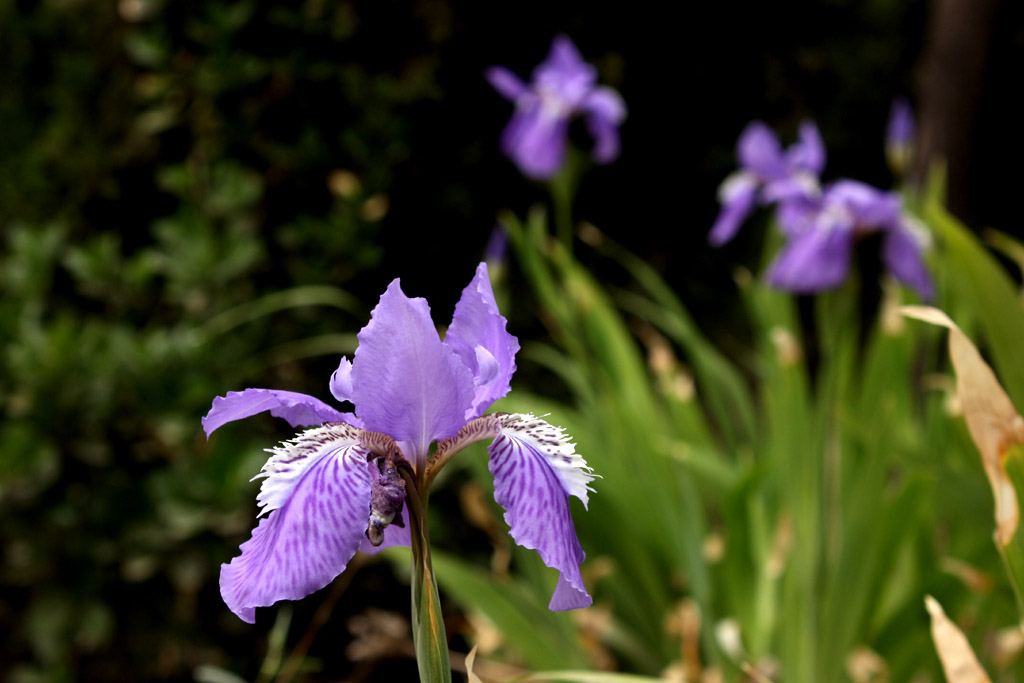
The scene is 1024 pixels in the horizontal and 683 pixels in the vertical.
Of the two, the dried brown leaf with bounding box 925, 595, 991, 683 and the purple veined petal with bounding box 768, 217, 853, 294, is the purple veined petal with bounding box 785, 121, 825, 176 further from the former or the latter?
the dried brown leaf with bounding box 925, 595, 991, 683

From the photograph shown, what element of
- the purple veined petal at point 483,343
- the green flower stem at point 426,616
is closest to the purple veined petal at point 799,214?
the purple veined petal at point 483,343

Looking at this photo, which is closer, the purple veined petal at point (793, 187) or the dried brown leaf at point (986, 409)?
the dried brown leaf at point (986, 409)

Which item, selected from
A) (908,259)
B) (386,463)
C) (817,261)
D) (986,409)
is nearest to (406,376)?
(386,463)

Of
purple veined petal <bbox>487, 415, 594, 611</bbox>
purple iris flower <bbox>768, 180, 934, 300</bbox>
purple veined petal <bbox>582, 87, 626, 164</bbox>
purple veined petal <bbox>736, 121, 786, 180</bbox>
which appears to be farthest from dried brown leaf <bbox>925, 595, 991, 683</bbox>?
purple veined petal <bbox>582, 87, 626, 164</bbox>

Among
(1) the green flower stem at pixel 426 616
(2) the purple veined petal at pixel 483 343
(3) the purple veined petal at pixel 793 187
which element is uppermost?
(2) the purple veined petal at pixel 483 343

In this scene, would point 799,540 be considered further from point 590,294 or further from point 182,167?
point 182,167

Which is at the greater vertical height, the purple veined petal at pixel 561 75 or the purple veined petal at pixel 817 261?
the purple veined petal at pixel 561 75

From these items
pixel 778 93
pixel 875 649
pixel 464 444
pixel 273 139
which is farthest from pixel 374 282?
pixel 778 93

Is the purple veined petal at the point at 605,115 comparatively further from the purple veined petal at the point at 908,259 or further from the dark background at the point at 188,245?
the purple veined petal at the point at 908,259
